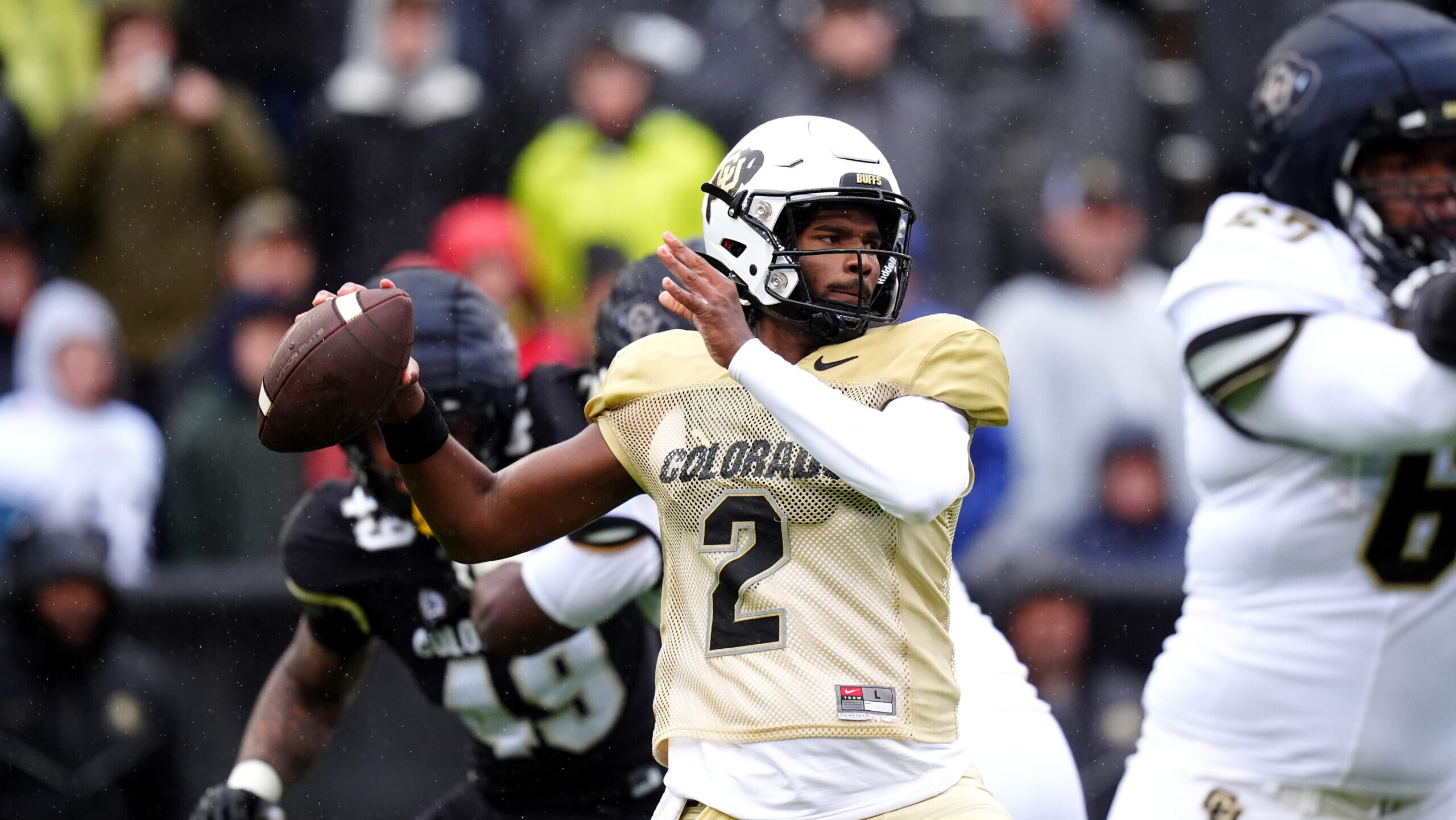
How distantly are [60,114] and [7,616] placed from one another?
2.43 m

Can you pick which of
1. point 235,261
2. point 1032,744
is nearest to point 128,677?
point 235,261

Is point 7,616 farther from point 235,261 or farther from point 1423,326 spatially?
point 1423,326

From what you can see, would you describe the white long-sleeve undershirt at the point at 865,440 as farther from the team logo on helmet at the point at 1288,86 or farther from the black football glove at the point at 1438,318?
the team logo on helmet at the point at 1288,86

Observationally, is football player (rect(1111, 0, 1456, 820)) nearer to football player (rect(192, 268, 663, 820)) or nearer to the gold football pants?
the gold football pants

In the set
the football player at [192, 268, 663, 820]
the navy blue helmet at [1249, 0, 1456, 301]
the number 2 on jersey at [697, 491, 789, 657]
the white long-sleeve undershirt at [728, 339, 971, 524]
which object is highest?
the navy blue helmet at [1249, 0, 1456, 301]

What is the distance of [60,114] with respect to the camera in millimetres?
7781

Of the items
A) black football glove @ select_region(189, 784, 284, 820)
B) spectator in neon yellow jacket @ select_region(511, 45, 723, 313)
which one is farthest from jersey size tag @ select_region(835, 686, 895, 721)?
spectator in neon yellow jacket @ select_region(511, 45, 723, 313)

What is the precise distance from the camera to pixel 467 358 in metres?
4.30

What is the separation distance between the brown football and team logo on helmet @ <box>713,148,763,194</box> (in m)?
0.61

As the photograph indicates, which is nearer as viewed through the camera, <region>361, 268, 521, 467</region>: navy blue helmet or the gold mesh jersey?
the gold mesh jersey

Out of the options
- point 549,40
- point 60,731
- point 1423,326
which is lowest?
point 60,731

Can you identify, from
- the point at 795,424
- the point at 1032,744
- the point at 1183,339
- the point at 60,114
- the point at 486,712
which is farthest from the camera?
the point at 60,114

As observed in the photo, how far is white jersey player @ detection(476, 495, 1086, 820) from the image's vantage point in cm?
363

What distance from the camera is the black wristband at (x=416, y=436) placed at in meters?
3.21
